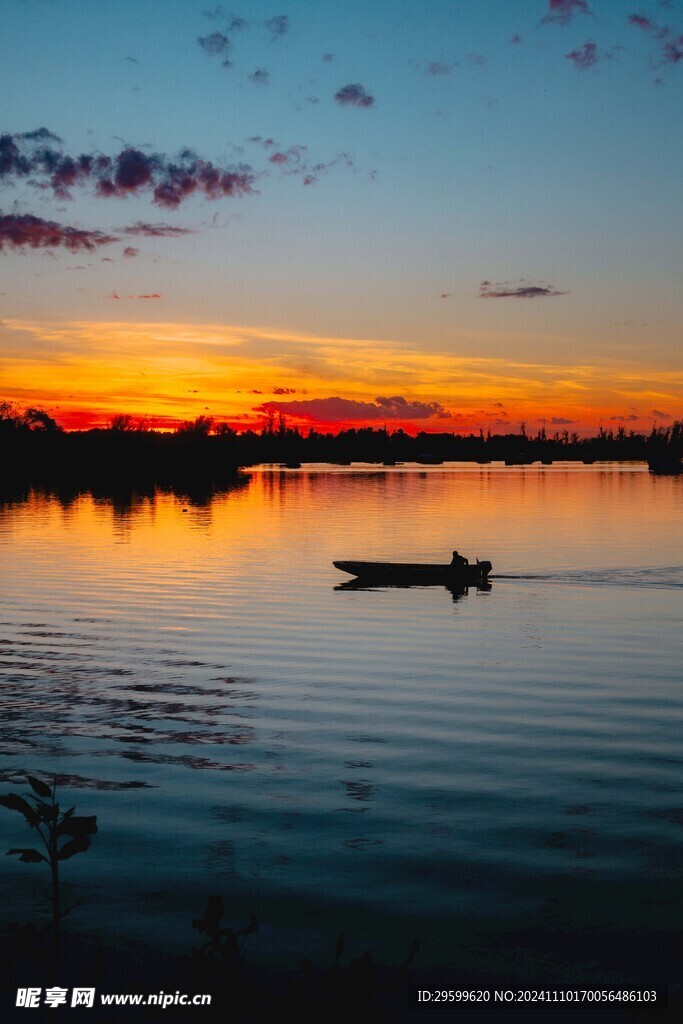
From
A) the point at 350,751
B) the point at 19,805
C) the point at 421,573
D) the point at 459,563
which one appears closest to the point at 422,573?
the point at 421,573

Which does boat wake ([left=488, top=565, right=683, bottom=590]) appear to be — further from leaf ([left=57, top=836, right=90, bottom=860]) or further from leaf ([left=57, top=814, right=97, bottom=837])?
leaf ([left=57, top=814, right=97, bottom=837])

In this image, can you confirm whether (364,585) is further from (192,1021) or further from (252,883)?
(192,1021)

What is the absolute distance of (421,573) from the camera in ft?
203

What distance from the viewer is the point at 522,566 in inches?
Answer: 2908

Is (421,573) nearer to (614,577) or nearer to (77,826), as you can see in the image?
(614,577)

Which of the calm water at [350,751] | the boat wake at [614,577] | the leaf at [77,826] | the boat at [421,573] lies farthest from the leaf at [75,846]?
the boat wake at [614,577]

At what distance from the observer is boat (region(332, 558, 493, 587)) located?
6081cm

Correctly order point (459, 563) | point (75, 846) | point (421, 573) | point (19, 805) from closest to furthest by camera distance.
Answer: point (19, 805), point (75, 846), point (459, 563), point (421, 573)

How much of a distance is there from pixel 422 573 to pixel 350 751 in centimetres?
3837

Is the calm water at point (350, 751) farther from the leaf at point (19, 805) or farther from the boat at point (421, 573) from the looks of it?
the leaf at point (19, 805)

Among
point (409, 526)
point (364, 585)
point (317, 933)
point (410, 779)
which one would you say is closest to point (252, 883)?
point (317, 933)

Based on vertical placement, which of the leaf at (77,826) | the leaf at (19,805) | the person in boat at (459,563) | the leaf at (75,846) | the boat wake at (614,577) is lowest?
the boat wake at (614,577)

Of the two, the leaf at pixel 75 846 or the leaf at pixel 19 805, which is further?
the leaf at pixel 75 846

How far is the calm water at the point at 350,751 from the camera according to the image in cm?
1491
